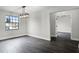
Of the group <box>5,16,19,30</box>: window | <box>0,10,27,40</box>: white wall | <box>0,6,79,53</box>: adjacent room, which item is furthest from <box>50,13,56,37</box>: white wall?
<box>5,16,19,30</box>: window

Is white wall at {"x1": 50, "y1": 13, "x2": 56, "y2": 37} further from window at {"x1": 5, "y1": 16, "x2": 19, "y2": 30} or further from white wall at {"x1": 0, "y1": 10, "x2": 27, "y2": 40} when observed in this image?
window at {"x1": 5, "y1": 16, "x2": 19, "y2": 30}

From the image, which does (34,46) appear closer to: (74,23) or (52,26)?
(52,26)

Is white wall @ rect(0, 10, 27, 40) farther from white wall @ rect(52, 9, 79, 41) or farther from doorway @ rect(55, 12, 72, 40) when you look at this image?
white wall @ rect(52, 9, 79, 41)

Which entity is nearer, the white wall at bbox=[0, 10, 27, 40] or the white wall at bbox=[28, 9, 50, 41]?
the white wall at bbox=[0, 10, 27, 40]

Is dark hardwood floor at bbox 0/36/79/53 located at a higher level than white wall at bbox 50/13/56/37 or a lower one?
lower

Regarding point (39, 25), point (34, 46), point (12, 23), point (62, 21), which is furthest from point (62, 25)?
point (12, 23)

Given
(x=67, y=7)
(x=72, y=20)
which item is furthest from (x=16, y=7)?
(x=72, y=20)

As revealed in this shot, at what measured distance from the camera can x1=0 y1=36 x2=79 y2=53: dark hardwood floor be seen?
55.2 inches

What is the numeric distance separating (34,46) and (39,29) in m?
0.42

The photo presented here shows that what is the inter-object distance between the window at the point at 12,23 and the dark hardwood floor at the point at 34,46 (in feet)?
0.86

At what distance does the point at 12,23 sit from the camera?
146cm

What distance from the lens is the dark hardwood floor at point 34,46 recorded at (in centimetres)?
140
